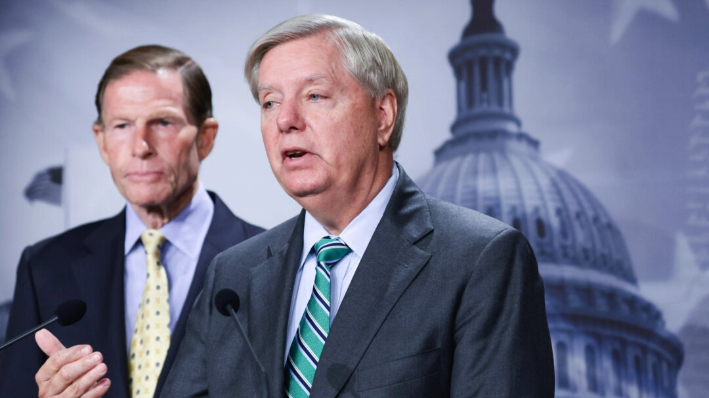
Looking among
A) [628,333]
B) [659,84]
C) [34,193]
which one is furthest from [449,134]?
[34,193]

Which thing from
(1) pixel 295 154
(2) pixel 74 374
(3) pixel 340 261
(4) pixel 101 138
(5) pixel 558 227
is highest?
(5) pixel 558 227

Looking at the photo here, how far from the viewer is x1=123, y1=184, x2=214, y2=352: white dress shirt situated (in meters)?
2.15

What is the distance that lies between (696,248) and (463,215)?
74.1 inches

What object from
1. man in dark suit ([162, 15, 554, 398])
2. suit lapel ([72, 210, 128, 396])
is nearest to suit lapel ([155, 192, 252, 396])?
suit lapel ([72, 210, 128, 396])

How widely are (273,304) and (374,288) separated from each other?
0.25 m

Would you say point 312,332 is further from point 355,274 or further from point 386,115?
point 386,115

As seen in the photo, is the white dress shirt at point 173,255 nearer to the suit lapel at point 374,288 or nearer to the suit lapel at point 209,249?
the suit lapel at point 209,249

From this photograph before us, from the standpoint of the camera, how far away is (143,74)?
223 centimetres

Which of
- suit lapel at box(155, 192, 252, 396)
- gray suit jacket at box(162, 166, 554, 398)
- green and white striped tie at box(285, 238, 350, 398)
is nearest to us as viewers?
gray suit jacket at box(162, 166, 554, 398)

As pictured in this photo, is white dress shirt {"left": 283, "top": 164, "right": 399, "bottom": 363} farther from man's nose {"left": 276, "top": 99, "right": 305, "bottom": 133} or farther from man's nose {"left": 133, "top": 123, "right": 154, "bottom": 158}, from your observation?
man's nose {"left": 133, "top": 123, "right": 154, "bottom": 158}

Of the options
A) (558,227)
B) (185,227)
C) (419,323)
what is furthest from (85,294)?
(558,227)

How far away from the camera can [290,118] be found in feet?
5.05

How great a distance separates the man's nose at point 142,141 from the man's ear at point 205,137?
0.59 ft

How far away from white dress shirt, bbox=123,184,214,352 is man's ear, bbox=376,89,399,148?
2.61ft
